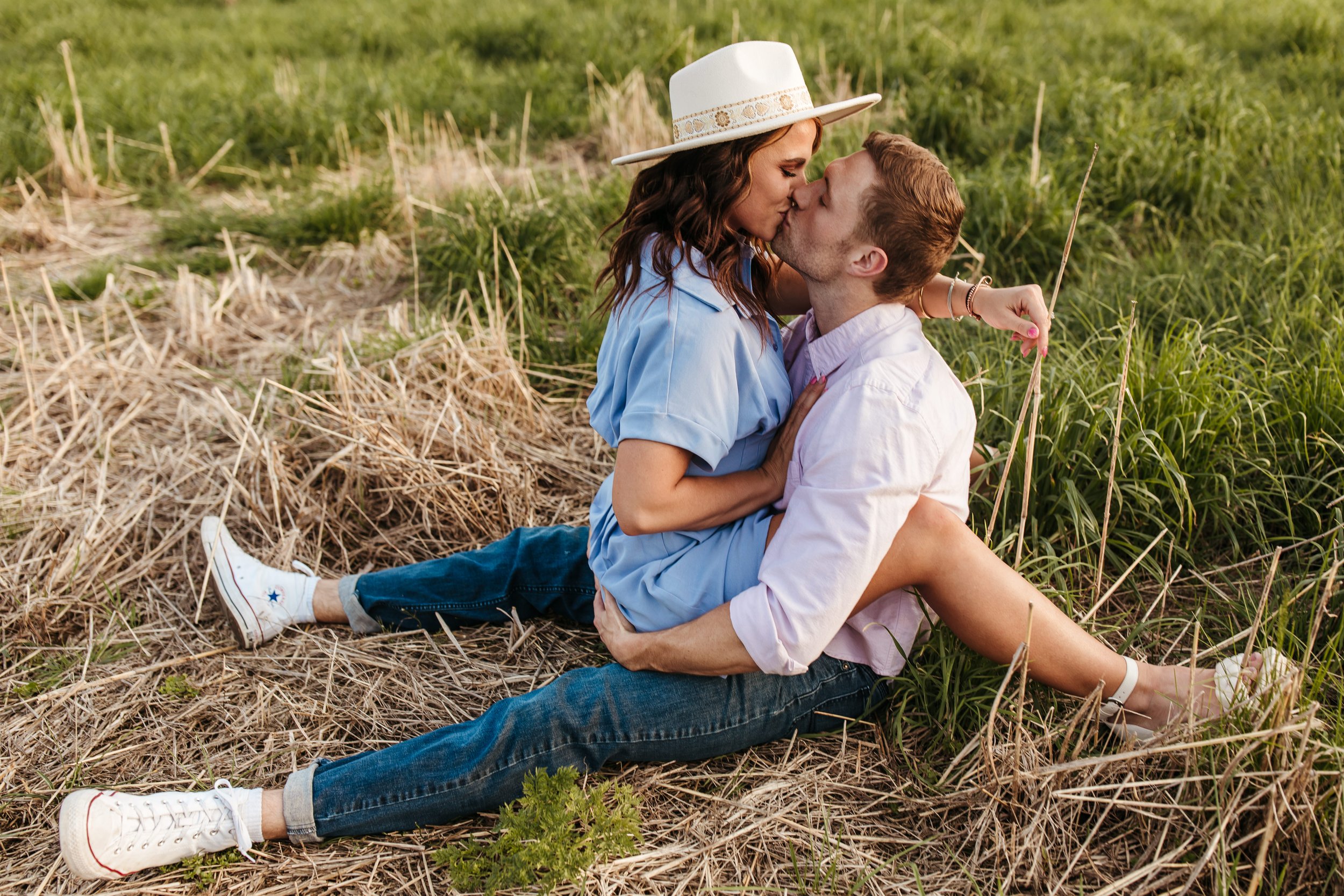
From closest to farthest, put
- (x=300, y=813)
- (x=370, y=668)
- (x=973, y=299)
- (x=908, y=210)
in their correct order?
(x=908, y=210) → (x=300, y=813) → (x=973, y=299) → (x=370, y=668)

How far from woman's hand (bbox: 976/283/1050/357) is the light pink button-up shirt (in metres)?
0.22

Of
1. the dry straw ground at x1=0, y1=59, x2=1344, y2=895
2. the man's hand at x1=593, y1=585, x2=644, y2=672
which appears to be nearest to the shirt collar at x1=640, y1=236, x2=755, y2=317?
the man's hand at x1=593, y1=585, x2=644, y2=672

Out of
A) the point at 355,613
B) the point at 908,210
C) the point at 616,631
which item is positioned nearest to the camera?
the point at 908,210

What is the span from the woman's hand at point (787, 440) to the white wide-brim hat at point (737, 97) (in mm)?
535

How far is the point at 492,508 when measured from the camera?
10.1 feet

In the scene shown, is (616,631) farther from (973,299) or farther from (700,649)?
(973,299)

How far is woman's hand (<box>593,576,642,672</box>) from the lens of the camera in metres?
2.07

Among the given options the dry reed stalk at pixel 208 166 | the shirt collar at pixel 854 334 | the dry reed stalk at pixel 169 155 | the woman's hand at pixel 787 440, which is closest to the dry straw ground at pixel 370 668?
the woman's hand at pixel 787 440

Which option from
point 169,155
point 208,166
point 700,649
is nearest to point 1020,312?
point 700,649

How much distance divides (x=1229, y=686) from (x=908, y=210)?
1.16 metres

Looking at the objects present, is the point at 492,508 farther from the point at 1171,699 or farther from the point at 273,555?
the point at 1171,699

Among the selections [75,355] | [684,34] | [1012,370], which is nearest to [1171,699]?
[1012,370]

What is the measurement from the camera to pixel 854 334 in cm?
199

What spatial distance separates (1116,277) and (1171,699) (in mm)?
2321
